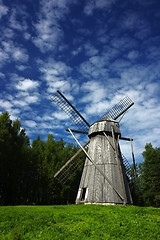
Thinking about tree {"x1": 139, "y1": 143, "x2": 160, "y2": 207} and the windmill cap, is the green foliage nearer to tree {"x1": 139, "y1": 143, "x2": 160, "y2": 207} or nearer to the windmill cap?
tree {"x1": 139, "y1": 143, "x2": 160, "y2": 207}

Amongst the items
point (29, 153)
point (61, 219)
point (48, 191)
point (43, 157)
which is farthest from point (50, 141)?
point (61, 219)

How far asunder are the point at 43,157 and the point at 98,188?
25.4 m

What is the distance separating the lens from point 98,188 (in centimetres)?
1625

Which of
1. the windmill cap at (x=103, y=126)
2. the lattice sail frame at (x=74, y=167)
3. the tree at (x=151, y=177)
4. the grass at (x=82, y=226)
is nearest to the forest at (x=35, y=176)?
the tree at (x=151, y=177)

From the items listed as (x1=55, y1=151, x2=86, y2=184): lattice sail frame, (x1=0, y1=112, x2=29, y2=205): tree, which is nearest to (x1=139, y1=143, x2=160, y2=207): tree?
(x1=55, y1=151, x2=86, y2=184): lattice sail frame

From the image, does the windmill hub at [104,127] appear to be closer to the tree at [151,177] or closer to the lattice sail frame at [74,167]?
the lattice sail frame at [74,167]

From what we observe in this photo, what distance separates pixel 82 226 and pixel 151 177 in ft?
79.9

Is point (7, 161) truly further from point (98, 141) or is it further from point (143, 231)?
point (143, 231)

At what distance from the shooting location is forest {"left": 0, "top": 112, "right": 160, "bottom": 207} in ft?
92.9

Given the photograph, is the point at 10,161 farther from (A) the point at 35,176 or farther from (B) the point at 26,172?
(A) the point at 35,176

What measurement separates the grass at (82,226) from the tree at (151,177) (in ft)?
62.6

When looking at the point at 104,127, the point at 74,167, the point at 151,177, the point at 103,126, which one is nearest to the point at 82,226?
the point at 104,127

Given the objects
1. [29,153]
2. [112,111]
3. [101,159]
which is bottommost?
[101,159]

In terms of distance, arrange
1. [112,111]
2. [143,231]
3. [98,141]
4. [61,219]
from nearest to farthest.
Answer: [143,231] < [61,219] < [98,141] < [112,111]
